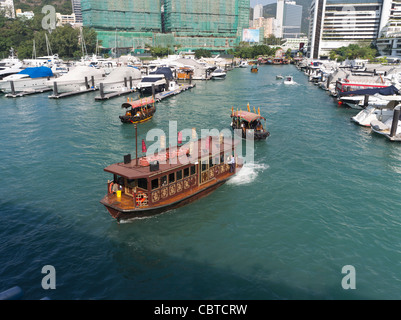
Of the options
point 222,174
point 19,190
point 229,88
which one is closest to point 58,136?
point 19,190

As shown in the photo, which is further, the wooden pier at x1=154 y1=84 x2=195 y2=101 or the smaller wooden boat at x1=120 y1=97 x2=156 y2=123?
the wooden pier at x1=154 y1=84 x2=195 y2=101

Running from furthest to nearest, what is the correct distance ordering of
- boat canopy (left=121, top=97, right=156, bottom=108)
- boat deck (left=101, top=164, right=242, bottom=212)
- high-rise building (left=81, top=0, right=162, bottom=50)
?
high-rise building (left=81, top=0, right=162, bottom=50) → boat canopy (left=121, top=97, right=156, bottom=108) → boat deck (left=101, top=164, right=242, bottom=212)

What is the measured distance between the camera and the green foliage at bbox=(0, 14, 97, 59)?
127312 millimetres

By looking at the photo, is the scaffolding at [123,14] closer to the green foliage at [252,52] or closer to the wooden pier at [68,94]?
the green foliage at [252,52]

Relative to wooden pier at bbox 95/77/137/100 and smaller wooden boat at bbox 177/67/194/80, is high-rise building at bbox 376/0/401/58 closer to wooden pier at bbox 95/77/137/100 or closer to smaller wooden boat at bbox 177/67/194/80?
smaller wooden boat at bbox 177/67/194/80

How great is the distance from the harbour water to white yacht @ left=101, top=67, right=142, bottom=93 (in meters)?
34.7

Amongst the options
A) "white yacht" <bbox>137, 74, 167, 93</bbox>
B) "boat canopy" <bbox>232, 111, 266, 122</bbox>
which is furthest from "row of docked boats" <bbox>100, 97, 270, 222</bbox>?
"white yacht" <bbox>137, 74, 167, 93</bbox>

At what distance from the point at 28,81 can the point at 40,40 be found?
70735 millimetres

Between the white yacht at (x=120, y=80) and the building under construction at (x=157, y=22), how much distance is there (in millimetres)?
95723

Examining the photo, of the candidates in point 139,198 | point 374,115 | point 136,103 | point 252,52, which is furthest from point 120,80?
point 252,52

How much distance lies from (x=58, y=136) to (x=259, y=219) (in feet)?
87.1

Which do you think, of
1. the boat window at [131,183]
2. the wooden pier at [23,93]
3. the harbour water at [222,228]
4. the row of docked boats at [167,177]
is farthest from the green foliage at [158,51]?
the boat window at [131,183]

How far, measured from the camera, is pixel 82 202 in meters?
21.3
